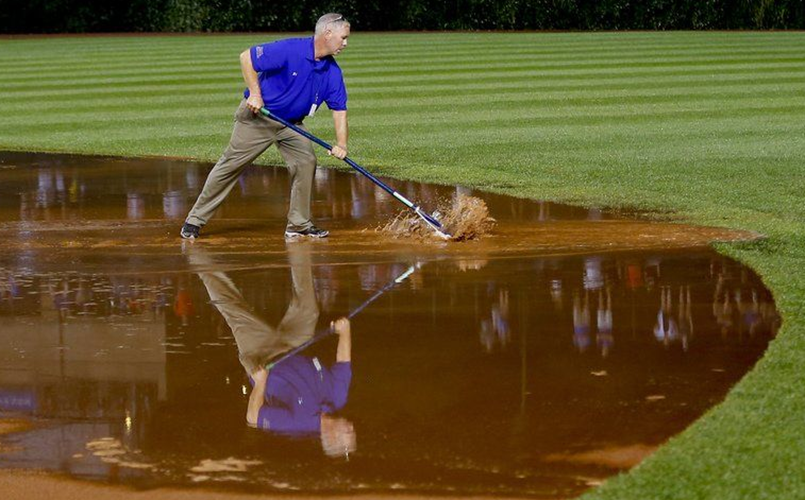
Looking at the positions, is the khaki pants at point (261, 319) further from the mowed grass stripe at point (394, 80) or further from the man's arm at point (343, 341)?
the mowed grass stripe at point (394, 80)

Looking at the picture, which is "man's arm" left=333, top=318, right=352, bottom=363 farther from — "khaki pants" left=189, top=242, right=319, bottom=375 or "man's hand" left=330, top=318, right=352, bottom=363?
"khaki pants" left=189, top=242, right=319, bottom=375

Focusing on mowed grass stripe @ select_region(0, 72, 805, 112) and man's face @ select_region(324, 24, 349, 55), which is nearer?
man's face @ select_region(324, 24, 349, 55)

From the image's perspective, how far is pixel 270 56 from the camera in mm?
10625

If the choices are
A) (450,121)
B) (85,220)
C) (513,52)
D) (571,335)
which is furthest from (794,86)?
(571,335)

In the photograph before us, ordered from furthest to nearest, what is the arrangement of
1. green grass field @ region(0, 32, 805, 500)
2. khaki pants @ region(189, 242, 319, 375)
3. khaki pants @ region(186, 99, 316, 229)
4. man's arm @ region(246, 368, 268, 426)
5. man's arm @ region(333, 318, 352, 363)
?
khaki pants @ region(186, 99, 316, 229), khaki pants @ region(189, 242, 319, 375), man's arm @ region(333, 318, 352, 363), man's arm @ region(246, 368, 268, 426), green grass field @ region(0, 32, 805, 500)

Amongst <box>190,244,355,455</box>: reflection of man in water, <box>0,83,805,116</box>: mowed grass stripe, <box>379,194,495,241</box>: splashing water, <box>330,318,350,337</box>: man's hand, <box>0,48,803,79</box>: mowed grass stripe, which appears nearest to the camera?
<box>190,244,355,455</box>: reflection of man in water

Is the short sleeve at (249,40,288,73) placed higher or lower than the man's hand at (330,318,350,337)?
higher

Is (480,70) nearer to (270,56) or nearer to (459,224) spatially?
(459,224)

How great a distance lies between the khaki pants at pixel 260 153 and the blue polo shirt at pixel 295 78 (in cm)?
16

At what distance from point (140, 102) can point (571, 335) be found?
17.6 metres

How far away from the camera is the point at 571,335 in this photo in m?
7.84

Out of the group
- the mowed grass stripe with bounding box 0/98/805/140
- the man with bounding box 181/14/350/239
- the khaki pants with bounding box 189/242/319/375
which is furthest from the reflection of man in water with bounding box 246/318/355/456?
the mowed grass stripe with bounding box 0/98/805/140

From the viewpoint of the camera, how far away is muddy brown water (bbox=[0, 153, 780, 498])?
19.2ft

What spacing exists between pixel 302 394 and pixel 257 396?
0.21 m
